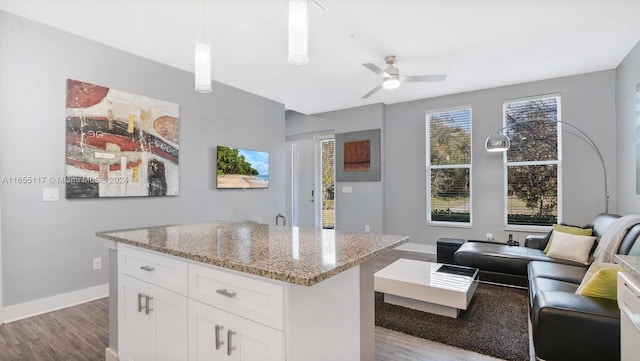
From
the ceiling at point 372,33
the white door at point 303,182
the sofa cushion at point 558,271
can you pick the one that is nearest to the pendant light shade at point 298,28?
the ceiling at point 372,33

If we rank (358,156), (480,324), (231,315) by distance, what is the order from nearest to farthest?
(231,315) < (480,324) < (358,156)

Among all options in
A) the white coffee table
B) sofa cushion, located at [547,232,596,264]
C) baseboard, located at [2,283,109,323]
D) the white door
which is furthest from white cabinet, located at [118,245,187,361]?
the white door

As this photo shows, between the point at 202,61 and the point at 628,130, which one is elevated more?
the point at 202,61

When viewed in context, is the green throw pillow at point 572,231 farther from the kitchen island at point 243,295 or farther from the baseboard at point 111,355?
the baseboard at point 111,355

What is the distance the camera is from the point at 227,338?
1.27 meters

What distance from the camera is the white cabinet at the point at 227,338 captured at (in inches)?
45.1

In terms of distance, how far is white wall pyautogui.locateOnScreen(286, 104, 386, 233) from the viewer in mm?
5828

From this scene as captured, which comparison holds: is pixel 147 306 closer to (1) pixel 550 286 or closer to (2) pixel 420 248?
(1) pixel 550 286

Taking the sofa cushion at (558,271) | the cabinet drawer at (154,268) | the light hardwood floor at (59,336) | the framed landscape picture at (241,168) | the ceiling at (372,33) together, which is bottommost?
the light hardwood floor at (59,336)

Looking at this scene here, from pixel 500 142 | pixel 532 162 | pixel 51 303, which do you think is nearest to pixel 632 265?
pixel 500 142

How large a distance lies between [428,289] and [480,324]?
473 mm

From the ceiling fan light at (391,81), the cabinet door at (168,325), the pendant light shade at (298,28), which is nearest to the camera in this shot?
the cabinet door at (168,325)

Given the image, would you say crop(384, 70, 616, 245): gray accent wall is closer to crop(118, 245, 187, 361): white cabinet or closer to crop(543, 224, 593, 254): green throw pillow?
crop(543, 224, 593, 254): green throw pillow

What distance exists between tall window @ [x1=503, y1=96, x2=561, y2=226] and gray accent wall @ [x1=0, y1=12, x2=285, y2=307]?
4.74m
